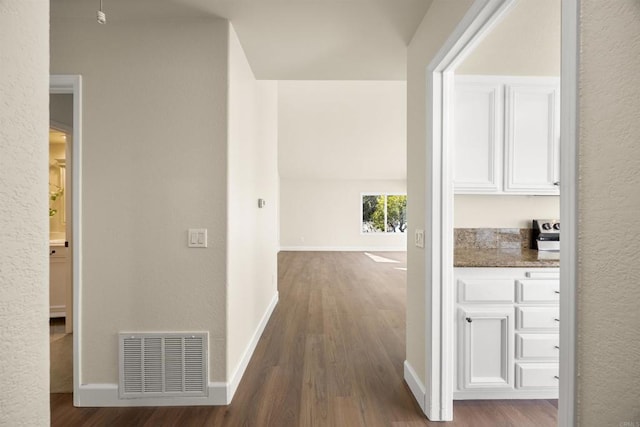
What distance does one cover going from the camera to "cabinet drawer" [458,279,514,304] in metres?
2.22

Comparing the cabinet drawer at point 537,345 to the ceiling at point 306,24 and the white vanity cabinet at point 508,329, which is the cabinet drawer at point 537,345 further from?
the ceiling at point 306,24

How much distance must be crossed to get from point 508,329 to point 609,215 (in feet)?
5.45

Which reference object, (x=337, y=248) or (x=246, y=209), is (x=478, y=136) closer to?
(x=246, y=209)

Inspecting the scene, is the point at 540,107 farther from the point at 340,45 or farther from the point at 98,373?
the point at 98,373

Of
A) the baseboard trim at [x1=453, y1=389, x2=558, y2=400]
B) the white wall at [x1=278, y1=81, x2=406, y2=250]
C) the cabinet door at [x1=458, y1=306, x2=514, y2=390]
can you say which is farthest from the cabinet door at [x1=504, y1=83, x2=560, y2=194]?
the white wall at [x1=278, y1=81, x2=406, y2=250]

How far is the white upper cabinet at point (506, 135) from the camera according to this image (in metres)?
2.54

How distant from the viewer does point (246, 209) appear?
9.19 ft

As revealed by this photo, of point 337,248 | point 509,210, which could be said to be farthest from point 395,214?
point 509,210

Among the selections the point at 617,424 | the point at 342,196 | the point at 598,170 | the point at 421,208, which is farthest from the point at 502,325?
the point at 342,196

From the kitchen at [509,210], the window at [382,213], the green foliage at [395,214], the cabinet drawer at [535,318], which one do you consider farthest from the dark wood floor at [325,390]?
the green foliage at [395,214]

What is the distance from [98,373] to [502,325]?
2.67m

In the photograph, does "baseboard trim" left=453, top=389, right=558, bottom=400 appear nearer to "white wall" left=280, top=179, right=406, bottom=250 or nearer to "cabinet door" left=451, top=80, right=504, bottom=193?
"cabinet door" left=451, top=80, right=504, bottom=193

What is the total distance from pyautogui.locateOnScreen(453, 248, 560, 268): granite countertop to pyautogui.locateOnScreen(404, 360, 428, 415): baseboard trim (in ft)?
2.71

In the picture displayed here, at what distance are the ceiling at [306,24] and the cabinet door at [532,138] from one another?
3.16 feet
